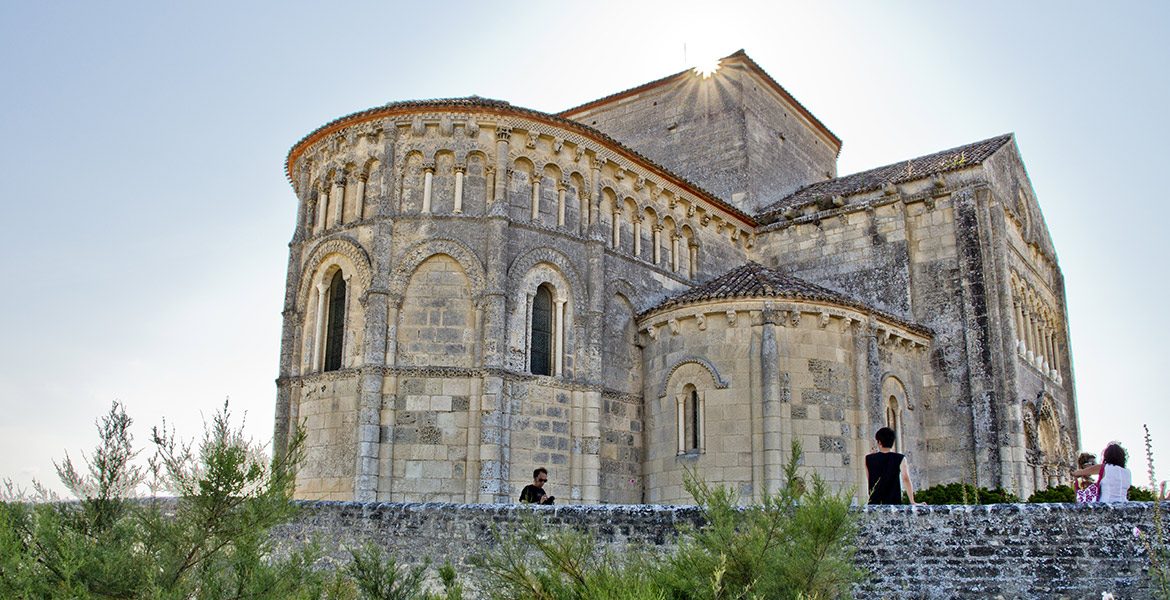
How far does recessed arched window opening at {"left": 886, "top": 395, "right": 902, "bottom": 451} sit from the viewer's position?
58.4ft

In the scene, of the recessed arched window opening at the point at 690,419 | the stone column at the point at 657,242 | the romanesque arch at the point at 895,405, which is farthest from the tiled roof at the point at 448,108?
the romanesque arch at the point at 895,405

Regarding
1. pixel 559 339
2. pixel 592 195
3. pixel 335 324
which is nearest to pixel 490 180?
pixel 592 195

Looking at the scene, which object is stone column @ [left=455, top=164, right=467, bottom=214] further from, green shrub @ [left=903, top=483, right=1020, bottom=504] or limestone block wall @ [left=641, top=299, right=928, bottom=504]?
green shrub @ [left=903, top=483, right=1020, bottom=504]

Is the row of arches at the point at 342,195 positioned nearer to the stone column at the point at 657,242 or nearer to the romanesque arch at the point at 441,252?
the romanesque arch at the point at 441,252

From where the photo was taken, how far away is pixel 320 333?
658 inches

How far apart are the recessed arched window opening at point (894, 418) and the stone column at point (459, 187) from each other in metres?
9.06

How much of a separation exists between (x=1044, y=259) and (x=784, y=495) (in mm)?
19796

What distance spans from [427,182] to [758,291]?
6337mm

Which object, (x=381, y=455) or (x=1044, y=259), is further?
(x=1044, y=259)

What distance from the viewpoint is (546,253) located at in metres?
16.7

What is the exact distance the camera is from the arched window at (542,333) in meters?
16.5

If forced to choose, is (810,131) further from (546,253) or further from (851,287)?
(546,253)

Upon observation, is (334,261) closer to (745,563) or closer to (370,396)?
(370,396)

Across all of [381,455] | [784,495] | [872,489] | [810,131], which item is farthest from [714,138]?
[784,495]
